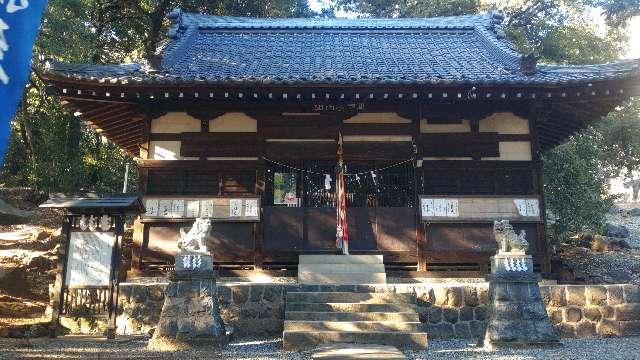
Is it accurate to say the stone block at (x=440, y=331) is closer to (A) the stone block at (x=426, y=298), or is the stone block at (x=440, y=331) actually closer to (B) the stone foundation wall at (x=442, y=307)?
(B) the stone foundation wall at (x=442, y=307)

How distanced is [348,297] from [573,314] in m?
4.06

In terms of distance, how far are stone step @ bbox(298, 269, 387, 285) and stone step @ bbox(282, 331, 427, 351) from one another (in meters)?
2.04

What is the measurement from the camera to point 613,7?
12.4 m

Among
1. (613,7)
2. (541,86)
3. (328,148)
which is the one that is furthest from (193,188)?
(613,7)

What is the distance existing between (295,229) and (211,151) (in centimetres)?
256

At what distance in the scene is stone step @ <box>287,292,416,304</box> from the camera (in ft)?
25.8

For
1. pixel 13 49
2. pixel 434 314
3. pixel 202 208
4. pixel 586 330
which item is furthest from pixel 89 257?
pixel 586 330

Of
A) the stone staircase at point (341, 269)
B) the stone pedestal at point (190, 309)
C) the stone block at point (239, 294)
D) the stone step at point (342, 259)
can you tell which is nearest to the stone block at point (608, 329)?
the stone staircase at point (341, 269)

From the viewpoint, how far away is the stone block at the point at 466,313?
26.9 ft

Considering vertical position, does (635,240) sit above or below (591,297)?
above

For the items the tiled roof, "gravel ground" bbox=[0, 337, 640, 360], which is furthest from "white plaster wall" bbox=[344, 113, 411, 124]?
"gravel ground" bbox=[0, 337, 640, 360]

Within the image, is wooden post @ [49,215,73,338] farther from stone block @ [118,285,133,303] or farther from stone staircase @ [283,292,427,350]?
stone staircase @ [283,292,427,350]

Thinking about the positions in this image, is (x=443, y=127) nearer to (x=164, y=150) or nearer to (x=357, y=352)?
(x=357, y=352)

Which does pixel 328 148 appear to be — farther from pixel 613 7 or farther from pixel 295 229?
pixel 613 7
